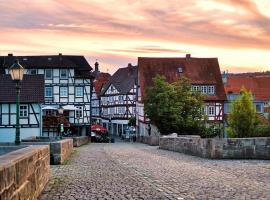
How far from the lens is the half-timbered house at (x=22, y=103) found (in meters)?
54.4

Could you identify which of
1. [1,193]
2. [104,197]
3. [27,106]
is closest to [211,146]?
[104,197]

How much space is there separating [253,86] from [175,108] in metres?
52.8

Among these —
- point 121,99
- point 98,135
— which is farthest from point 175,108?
point 121,99

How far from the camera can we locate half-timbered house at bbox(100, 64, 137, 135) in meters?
100

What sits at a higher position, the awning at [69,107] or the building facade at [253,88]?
the building facade at [253,88]

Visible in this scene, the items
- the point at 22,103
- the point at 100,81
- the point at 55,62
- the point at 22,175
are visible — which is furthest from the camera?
the point at 100,81

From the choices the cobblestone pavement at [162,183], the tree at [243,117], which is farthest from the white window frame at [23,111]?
the cobblestone pavement at [162,183]

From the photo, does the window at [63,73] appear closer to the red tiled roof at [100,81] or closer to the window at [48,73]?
the window at [48,73]

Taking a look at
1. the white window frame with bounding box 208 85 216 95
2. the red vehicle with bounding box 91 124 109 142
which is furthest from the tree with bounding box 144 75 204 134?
the white window frame with bounding box 208 85 216 95

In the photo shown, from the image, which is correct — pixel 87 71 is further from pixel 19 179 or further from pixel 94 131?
pixel 19 179

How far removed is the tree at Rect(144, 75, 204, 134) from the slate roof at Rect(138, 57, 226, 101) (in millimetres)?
20029

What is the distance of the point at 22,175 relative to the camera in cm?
869

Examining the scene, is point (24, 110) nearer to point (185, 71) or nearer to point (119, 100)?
point (185, 71)

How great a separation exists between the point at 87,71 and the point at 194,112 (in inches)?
881
